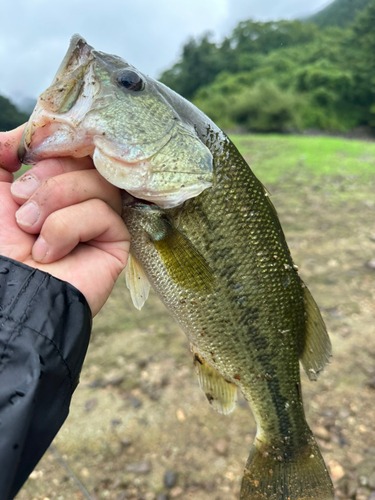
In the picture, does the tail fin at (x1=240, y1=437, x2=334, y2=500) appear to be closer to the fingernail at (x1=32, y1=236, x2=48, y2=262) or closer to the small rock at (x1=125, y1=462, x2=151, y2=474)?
the small rock at (x1=125, y1=462, x2=151, y2=474)

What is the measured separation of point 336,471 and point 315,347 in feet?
4.70

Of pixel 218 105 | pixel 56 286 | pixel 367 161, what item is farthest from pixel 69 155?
pixel 218 105

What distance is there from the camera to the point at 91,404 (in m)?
3.06

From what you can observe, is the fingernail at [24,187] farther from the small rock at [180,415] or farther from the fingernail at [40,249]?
the small rock at [180,415]

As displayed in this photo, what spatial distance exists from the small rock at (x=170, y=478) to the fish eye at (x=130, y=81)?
98.2 inches

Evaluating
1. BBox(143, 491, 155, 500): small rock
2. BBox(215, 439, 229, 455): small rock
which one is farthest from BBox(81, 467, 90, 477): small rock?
BBox(215, 439, 229, 455): small rock

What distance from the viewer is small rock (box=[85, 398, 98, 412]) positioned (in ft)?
9.94

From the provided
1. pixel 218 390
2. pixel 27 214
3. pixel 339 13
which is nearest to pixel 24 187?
pixel 27 214

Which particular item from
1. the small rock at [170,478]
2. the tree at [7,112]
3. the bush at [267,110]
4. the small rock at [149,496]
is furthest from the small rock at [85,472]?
the bush at [267,110]

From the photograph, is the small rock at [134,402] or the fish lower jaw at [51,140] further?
the small rock at [134,402]

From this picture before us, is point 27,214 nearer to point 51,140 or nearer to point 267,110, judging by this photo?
point 51,140

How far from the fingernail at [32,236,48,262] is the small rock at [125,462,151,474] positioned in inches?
81.7

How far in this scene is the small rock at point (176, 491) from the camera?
2443 millimetres

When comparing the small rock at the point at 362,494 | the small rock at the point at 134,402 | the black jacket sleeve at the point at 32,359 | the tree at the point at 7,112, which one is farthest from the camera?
the small rock at the point at 134,402
